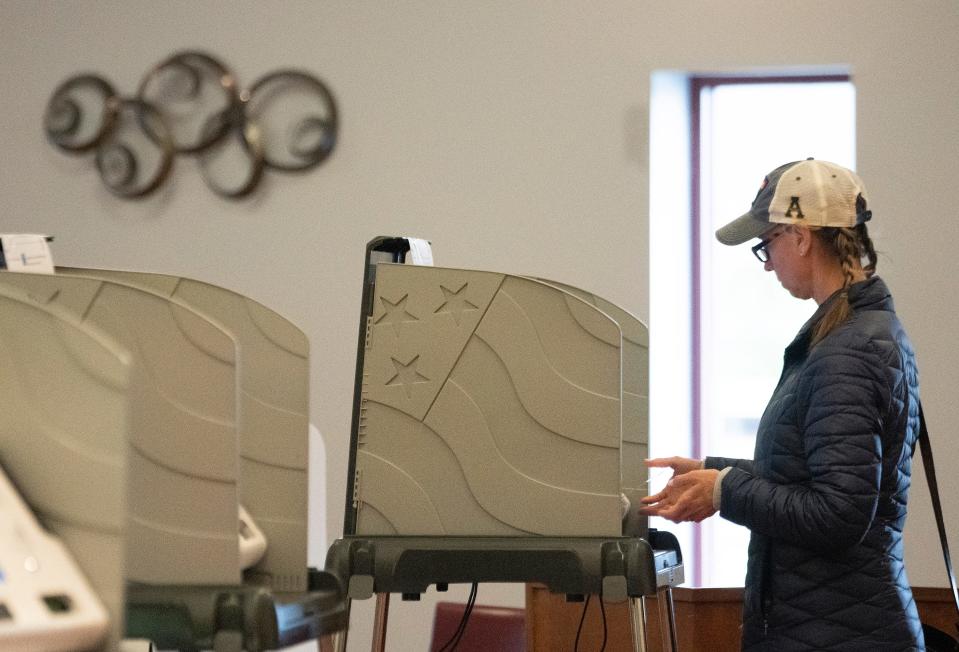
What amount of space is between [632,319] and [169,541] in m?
1.27

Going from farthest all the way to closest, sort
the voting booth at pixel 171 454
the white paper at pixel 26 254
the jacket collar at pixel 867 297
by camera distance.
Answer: the jacket collar at pixel 867 297, the white paper at pixel 26 254, the voting booth at pixel 171 454

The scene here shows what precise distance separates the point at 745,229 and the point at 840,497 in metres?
0.51

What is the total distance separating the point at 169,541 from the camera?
150cm

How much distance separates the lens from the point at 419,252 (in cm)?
226

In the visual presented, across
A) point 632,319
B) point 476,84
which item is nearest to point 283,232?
point 476,84

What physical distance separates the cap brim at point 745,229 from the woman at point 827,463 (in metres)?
0.01

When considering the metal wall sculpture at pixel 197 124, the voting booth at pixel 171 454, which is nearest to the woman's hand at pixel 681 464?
the voting booth at pixel 171 454

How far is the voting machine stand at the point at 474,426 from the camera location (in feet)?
6.61

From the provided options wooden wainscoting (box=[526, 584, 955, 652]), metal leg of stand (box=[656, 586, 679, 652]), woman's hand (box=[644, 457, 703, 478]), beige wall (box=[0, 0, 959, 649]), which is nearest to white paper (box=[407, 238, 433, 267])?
woman's hand (box=[644, 457, 703, 478])

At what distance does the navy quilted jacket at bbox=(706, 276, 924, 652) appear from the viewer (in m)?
1.89

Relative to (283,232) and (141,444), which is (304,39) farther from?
(141,444)

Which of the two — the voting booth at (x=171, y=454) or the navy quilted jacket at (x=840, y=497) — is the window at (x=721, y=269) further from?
the voting booth at (x=171, y=454)

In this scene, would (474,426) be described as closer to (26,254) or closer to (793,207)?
(793,207)

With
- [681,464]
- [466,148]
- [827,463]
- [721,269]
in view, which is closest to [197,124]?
[466,148]
